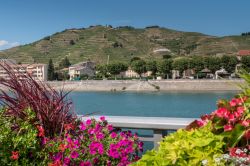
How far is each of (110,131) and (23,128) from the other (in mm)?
711

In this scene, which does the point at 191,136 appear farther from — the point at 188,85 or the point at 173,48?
the point at 173,48

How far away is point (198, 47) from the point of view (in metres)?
130

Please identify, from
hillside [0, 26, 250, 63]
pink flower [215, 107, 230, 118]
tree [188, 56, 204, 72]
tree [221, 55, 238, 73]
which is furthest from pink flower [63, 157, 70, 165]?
hillside [0, 26, 250, 63]

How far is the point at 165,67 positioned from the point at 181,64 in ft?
11.3

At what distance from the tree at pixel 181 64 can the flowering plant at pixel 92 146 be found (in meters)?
78.1

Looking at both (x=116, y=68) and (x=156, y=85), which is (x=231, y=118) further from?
(x=116, y=68)

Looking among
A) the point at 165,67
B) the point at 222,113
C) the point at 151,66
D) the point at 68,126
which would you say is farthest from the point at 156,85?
the point at 222,113

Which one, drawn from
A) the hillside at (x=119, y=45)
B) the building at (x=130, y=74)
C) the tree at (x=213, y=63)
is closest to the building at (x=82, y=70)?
the building at (x=130, y=74)

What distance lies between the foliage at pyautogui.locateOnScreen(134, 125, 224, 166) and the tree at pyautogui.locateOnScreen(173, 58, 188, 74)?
79.1 m

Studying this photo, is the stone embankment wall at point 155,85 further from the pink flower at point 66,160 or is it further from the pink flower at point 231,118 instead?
the pink flower at point 231,118

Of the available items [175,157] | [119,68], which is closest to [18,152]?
[175,157]

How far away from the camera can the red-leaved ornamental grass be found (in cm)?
273

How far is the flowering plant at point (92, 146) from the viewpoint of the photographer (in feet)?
8.36

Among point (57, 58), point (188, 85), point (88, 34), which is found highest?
point (88, 34)
